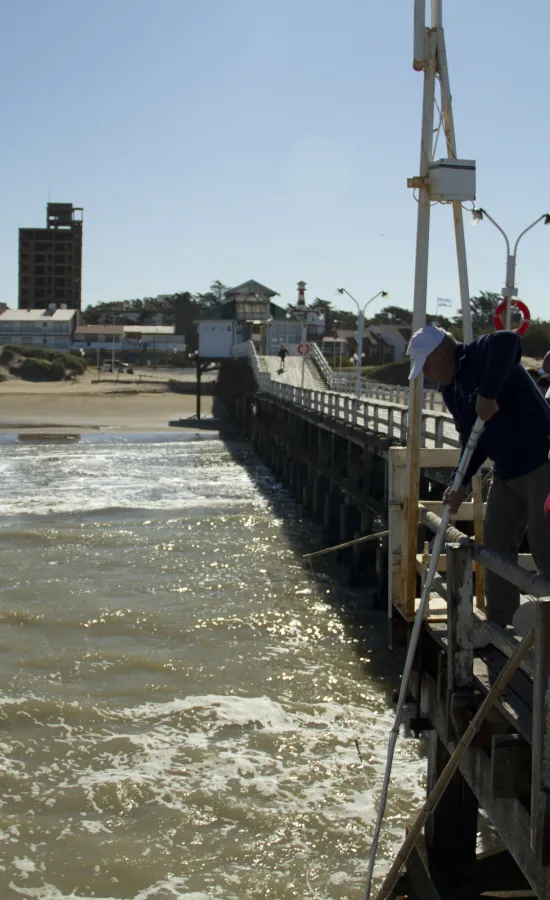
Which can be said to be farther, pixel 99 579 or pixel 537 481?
pixel 99 579

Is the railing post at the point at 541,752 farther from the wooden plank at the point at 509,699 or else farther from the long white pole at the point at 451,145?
the long white pole at the point at 451,145

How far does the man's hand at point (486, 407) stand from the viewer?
148 inches

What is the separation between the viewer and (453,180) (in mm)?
5379

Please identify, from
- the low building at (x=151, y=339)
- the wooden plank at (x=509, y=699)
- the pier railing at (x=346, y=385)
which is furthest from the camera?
the low building at (x=151, y=339)

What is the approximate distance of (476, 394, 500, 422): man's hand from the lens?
3750 mm

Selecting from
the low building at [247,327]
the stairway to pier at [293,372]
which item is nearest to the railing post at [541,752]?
the stairway to pier at [293,372]

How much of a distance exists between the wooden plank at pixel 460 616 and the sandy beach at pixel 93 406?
138ft

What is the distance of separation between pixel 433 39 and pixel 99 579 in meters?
10.6

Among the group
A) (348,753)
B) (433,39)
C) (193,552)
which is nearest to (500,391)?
(433,39)

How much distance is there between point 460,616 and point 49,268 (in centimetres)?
11809

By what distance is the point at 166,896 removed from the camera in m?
6.01

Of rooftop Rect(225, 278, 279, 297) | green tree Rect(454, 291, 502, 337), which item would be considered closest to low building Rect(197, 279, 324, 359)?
rooftop Rect(225, 278, 279, 297)

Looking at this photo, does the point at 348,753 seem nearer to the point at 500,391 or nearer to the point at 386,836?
the point at 386,836

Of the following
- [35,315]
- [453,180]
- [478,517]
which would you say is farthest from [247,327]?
[35,315]
